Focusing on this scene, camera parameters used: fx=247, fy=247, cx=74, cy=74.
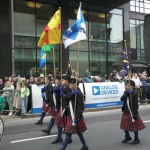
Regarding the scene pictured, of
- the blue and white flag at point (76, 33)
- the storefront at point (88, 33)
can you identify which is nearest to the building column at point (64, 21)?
the storefront at point (88, 33)

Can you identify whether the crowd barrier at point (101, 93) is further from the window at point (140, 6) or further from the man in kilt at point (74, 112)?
the window at point (140, 6)

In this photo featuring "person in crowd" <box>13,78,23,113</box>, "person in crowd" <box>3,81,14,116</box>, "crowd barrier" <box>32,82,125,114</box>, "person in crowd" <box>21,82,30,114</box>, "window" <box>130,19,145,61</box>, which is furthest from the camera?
"window" <box>130,19,145,61</box>

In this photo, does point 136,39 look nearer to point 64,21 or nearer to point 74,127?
point 64,21

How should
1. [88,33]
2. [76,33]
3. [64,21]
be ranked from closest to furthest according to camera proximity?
[76,33]
[64,21]
[88,33]

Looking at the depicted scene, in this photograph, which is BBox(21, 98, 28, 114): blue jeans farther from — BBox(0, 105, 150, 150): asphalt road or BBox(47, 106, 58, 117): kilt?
BBox(47, 106, 58, 117): kilt

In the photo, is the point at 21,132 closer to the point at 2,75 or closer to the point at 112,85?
the point at 112,85

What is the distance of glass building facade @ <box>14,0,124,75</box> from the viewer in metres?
19.2

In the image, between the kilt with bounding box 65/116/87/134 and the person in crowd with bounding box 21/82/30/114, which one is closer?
the kilt with bounding box 65/116/87/134

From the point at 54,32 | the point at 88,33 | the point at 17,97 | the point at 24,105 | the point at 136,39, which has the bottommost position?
the point at 24,105

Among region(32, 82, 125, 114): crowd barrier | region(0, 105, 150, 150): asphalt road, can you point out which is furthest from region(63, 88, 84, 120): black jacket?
region(32, 82, 125, 114): crowd barrier

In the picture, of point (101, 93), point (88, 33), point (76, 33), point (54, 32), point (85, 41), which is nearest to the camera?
point (76, 33)

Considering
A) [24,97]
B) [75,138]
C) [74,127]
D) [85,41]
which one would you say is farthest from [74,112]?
[85,41]

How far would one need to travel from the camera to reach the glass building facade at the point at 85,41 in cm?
1925

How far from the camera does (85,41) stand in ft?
71.9
